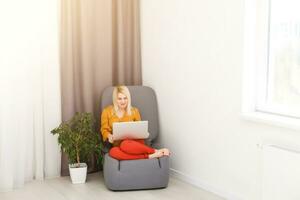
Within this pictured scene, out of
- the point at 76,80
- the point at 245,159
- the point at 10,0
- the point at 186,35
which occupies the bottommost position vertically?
the point at 245,159

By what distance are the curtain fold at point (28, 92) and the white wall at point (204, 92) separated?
936 millimetres

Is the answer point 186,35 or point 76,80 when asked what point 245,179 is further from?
point 76,80

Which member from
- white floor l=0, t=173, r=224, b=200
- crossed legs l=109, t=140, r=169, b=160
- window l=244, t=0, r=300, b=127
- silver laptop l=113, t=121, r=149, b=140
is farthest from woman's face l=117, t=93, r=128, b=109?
window l=244, t=0, r=300, b=127

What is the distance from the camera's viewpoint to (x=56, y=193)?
13.0 ft

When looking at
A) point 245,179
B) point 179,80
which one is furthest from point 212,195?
point 179,80

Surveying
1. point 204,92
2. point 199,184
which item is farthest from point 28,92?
point 199,184

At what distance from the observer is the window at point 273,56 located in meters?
3.37

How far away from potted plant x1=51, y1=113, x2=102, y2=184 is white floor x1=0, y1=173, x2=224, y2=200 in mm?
130

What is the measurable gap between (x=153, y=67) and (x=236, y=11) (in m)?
1.22

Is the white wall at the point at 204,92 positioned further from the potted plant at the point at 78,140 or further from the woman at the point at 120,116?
the potted plant at the point at 78,140

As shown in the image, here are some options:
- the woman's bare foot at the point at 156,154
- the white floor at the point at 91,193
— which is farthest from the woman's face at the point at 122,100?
the white floor at the point at 91,193

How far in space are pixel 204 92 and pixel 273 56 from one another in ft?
2.25

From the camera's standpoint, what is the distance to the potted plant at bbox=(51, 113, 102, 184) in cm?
414

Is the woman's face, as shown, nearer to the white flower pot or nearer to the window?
the white flower pot
